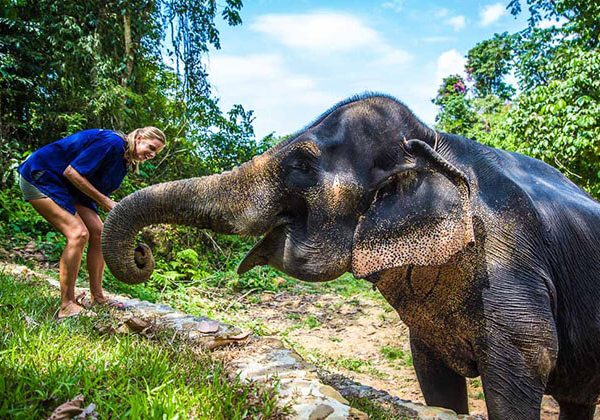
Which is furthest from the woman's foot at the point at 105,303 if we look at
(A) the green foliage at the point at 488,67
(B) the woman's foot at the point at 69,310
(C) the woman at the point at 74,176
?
(A) the green foliage at the point at 488,67

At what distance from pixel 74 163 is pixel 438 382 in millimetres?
2631

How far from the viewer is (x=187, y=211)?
89.4 inches

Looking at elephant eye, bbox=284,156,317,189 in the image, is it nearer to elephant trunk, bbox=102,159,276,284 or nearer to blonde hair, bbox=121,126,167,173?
elephant trunk, bbox=102,159,276,284

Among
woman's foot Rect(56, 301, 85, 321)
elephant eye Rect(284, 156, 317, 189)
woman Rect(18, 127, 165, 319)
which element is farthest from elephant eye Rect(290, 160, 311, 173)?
woman's foot Rect(56, 301, 85, 321)

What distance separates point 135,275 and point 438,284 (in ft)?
4.40

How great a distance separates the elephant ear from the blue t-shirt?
6.94 ft

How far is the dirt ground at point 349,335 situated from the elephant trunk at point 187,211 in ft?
10.1

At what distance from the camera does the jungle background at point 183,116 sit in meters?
7.01

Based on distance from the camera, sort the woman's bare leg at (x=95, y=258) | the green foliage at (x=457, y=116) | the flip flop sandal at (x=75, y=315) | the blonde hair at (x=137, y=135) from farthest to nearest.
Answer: the green foliage at (x=457, y=116) < the woman's bare leg at (x=95, y=258) < the blonde hair at (x=137, y=135) < the flip flop sandal at (x=75, y=315)

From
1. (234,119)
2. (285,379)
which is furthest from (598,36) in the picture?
(285,379)

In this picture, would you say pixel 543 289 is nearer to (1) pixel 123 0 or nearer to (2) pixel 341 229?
(2) pixel 341 229

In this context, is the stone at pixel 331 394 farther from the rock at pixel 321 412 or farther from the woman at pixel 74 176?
the woman at pixel 74 176

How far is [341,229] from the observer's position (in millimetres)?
2289

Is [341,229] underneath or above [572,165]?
underneath
